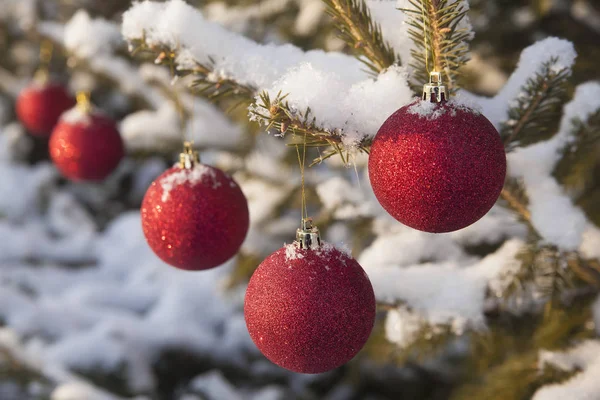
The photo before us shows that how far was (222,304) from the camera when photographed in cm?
264

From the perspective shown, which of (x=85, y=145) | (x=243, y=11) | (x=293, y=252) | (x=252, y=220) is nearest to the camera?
(x=293, y=252)

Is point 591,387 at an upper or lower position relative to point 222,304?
lower

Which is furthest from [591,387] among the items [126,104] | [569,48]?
[126,104]

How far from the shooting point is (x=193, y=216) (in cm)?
97

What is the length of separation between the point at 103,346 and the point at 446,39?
1.86 metres

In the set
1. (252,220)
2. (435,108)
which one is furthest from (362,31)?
(252,220)

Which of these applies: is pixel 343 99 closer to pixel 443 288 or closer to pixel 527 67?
pixel 527 67

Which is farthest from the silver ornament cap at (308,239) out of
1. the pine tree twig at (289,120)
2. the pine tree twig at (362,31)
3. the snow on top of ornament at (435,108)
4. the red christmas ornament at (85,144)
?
the red christmas ornament at (85,144)

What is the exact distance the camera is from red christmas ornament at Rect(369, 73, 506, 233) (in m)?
0.69

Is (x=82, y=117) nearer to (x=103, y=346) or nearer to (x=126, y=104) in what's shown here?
(x=103, y=346)

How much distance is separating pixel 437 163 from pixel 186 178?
488 millimetres

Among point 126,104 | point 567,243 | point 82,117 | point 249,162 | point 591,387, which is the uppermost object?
point 126,104

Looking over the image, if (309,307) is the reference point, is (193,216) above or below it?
above

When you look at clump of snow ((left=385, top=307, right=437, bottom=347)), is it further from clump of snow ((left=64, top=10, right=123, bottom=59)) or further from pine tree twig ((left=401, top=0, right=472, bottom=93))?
clump of snow ((left=64, top=10, right=123, bottom=59))
